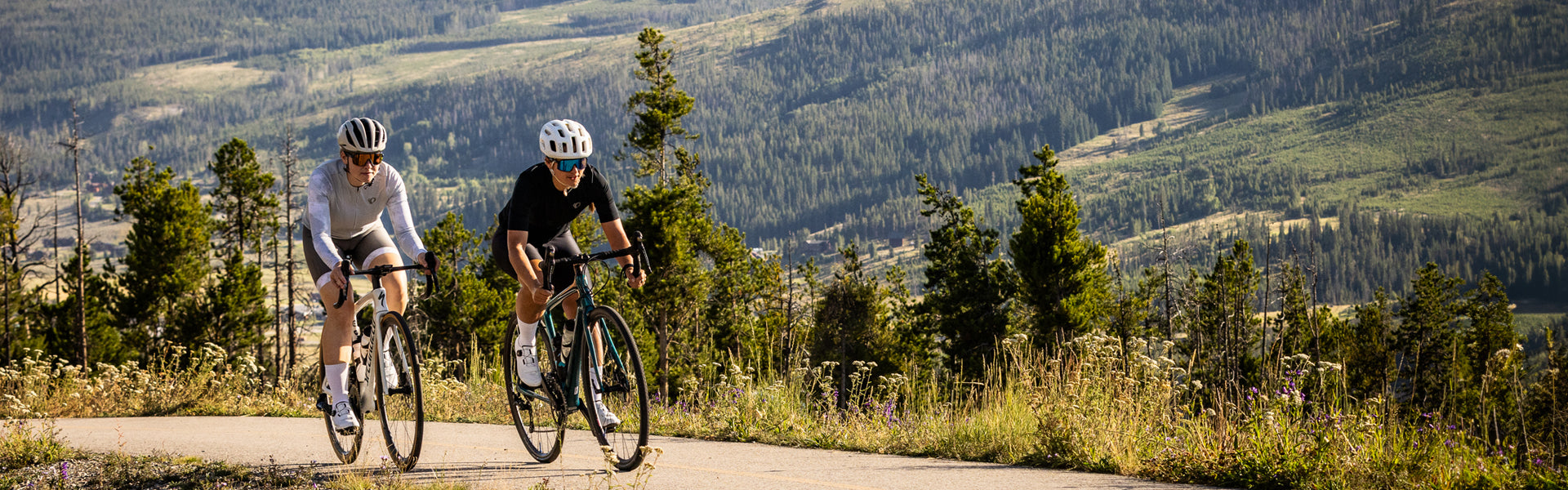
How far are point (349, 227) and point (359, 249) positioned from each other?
0.59 feet

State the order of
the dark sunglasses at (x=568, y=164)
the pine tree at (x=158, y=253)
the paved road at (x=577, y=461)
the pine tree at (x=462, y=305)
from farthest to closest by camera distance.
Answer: the pine tree at (x=462, y=305)
the pine tree at (x=158, y=253)
the dark sunglasses at (x=568, y=164)
the paved road at (x=577, y=461)

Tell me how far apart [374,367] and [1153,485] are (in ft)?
15.1

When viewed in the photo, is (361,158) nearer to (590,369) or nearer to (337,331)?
(337,331)

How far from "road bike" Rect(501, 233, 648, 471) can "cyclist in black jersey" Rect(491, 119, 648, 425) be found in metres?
0.07

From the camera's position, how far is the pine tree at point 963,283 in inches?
2415

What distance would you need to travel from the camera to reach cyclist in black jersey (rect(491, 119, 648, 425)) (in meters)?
6.77

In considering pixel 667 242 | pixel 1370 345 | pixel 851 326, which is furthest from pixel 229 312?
pixel 1370 345

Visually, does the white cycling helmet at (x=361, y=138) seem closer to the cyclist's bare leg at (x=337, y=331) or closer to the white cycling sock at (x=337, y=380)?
the cyclist's bare leg at (x=337, y=331)

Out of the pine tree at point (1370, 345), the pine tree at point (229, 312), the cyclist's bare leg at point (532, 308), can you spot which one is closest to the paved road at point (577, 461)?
the cyclist's bare leg at point (532, 308)

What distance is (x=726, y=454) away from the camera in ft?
24.9

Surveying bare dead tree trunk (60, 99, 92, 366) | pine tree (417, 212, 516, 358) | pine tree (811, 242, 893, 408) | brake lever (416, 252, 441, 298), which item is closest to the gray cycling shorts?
brake lever (416, 252, 441, 298)

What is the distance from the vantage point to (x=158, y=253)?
188ft

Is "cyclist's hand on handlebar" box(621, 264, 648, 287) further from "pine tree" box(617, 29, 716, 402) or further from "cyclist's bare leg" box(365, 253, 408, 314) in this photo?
"pine tree" box(617, 29, 716, 402)

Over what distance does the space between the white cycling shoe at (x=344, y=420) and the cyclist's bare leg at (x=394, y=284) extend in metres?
0.68
